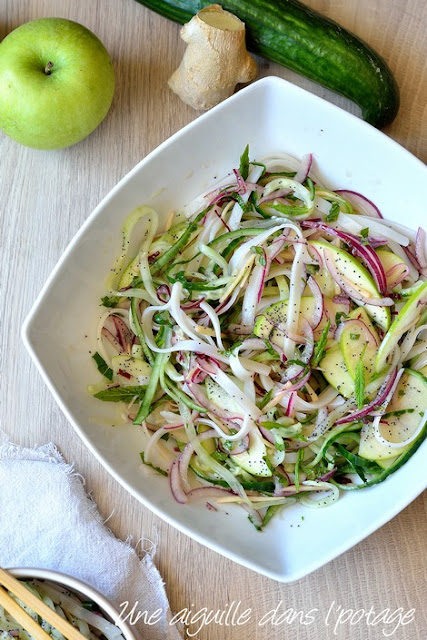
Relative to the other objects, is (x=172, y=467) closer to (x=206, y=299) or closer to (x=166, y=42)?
(x=206, y=299)

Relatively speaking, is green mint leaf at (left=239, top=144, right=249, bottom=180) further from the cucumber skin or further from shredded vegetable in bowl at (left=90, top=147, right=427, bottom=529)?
the cucumber skin

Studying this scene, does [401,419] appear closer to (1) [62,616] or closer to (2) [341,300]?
(2) [341,300]

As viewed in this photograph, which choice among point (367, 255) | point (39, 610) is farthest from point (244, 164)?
point (39, 610)

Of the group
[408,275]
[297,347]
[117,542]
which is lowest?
[117,542]

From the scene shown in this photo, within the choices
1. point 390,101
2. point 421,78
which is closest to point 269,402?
point 390,101

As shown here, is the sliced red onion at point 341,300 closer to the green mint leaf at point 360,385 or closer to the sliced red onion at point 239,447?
the green mint leaf at point 360,385

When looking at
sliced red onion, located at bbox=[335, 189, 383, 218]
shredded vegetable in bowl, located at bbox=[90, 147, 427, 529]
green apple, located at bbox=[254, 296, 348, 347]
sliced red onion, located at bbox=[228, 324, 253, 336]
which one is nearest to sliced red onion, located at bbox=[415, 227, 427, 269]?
shredded vegetable in bowl, located at bbox=[90, 147, 427, 529]

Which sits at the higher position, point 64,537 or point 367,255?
point 367,255
